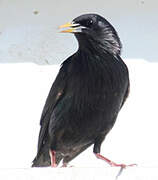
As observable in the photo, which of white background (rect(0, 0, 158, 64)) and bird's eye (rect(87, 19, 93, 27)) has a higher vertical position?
bird's eye (rect(87, 19, 93, 27))

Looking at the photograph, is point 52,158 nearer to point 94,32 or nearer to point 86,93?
point 86,93

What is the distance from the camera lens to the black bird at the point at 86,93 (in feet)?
11.8

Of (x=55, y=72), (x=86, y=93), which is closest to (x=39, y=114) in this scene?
(x=55, y=72)

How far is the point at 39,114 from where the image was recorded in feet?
14.0

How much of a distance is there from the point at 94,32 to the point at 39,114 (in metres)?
0.73

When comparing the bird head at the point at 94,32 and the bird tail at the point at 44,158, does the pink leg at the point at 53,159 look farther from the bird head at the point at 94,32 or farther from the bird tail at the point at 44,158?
the bird head at the point at 94,32

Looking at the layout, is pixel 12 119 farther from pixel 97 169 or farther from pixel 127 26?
pixel 97 169

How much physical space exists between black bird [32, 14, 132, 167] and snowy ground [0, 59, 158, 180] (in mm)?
426

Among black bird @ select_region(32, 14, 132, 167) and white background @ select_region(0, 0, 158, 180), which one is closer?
black bird @ select_region(32, 14, 132, 167)

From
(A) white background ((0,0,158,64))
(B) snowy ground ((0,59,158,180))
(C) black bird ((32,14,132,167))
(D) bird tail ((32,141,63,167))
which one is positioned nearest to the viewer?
(C) black bird ((32,14,132,167))

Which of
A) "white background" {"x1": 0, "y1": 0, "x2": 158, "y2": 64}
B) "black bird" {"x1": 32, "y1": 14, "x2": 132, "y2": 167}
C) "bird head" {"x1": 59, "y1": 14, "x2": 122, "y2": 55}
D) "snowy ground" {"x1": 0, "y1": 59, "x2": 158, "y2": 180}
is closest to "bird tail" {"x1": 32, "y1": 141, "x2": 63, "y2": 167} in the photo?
"black bird" {"x1": 32, "y1": 14, "x2": 132, "y2": 167}

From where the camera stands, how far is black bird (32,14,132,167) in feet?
11.8

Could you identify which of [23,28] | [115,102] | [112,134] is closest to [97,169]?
[115,102]

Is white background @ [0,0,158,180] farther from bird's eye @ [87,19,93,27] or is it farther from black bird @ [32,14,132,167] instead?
bird's eye @ [87,19,93,27]
